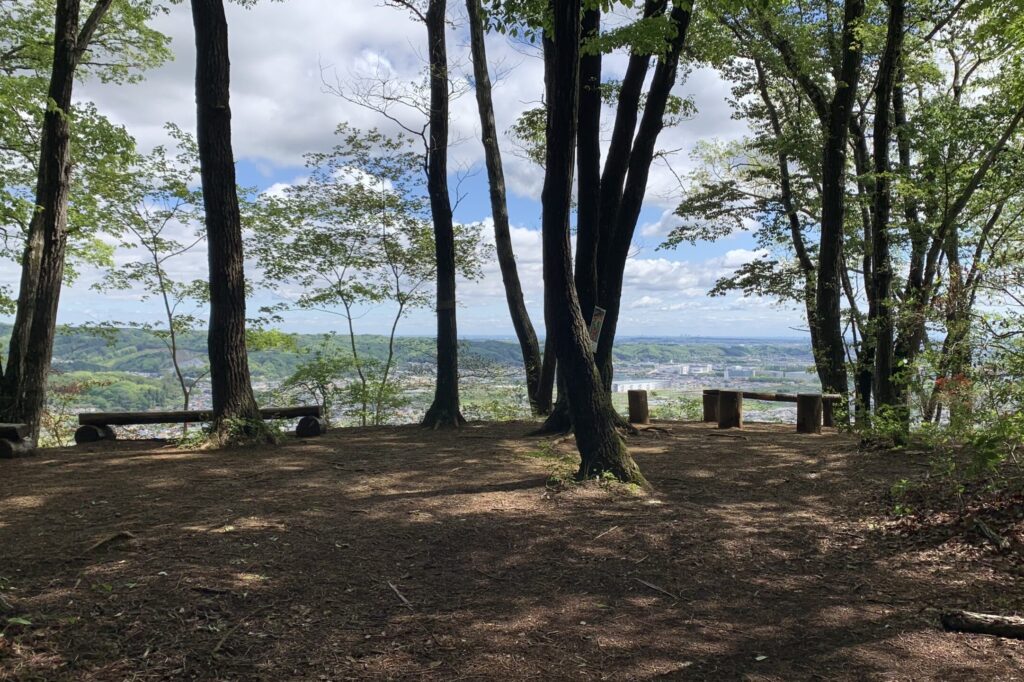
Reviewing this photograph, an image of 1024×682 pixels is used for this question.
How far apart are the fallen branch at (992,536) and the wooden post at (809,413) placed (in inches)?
235

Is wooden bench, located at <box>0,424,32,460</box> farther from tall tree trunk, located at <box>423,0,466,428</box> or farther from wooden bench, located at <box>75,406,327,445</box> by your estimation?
tall tree trunk, located at <box>423,0,466,428</box>

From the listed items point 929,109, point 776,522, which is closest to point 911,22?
point 929,109

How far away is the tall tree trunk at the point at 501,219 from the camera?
11.7m

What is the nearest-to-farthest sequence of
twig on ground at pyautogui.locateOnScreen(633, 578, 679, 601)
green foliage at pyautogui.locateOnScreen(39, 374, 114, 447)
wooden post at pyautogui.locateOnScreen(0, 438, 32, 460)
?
twig on ground at pyautogui.locateOnScreen(633, 578, 679, 601), wooden post at pyautogui.locateOnScreen(0, 438, 32, 460), green foliage at pyautogui.locateOnScreen(39, 374, 114, 447)

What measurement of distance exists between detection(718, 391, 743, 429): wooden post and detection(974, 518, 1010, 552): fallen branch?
6398 millimetres

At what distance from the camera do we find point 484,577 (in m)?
3.69

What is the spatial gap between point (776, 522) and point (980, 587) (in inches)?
55.8

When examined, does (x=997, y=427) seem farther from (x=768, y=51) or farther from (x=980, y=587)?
(x=768, y=51)

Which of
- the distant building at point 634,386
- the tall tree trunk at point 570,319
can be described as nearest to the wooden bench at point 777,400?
the distant building at point 634,386

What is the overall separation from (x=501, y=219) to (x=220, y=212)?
5846 millimetres

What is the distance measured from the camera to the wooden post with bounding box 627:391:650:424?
405 inches

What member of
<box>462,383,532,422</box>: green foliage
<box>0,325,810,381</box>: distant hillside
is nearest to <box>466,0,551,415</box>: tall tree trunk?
<box>462,383,532,422</box>: green foliage

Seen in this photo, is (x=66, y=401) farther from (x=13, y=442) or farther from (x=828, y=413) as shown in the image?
(x=828, y=413)

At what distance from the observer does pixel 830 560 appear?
13.3ft
